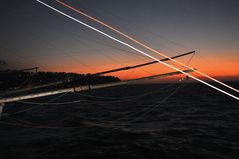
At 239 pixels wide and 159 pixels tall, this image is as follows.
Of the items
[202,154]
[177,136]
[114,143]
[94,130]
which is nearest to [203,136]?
[177,136]

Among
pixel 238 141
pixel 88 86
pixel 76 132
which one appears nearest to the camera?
pixel 88 86

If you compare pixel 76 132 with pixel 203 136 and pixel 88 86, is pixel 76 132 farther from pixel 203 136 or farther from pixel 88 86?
pixel 203 136

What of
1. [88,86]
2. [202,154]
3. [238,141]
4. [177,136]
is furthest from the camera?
[177,136]

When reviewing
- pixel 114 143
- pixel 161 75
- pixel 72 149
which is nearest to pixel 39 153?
pixel 72 149

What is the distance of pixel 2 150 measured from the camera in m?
11.9

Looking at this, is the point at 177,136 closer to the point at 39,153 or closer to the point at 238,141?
the point at 238,141

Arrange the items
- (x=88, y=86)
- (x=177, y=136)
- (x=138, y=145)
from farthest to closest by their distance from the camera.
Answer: (x=177, y=136) < (x=138, y=145) < (x=88, y=86)

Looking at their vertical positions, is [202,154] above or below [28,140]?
below

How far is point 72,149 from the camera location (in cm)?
1213

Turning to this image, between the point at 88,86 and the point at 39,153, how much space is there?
4.98 metres

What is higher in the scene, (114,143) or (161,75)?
(161,75)

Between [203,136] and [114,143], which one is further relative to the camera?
[203,136]

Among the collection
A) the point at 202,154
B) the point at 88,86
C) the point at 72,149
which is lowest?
the point at 202,154

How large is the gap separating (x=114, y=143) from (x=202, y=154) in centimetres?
545
